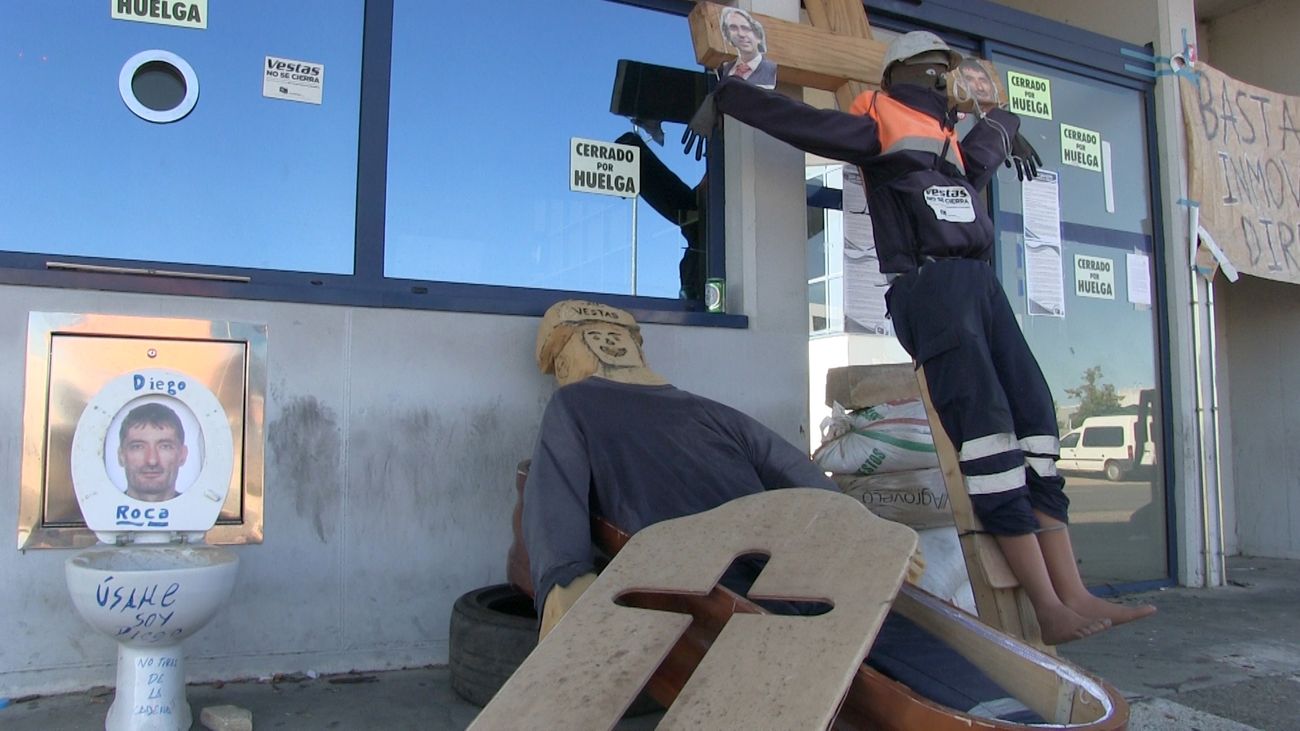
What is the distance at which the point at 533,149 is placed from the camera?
11.9ft

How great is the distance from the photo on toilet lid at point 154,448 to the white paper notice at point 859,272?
2708 mm

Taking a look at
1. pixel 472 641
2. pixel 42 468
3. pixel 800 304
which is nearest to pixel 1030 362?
pixel 800 304

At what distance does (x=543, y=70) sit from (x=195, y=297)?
1702 millimetres

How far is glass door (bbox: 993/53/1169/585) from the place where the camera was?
174 inches

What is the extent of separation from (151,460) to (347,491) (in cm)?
64

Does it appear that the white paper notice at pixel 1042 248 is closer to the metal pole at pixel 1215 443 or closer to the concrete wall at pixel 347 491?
the metal pole at pixel 1215 443

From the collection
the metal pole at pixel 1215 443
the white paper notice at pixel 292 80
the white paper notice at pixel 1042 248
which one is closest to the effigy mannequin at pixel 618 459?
the white paper notice at pixel 292 80

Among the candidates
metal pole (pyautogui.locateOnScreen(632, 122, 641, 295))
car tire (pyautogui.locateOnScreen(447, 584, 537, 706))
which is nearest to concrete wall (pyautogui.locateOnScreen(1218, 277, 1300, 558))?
metal pole (pyautogui.locateOnScreen(632, 122, 641, 295))

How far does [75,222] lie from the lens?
287 cm

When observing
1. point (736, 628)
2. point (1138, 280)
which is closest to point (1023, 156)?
point (1138, 280)

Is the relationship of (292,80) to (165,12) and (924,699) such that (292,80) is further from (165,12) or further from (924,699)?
(924,699)

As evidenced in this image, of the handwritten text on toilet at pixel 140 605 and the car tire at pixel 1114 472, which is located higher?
the car tire at pixel 1114 472

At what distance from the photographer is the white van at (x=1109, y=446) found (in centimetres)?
449

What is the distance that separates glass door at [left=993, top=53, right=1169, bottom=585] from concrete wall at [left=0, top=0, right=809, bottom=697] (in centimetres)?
224
